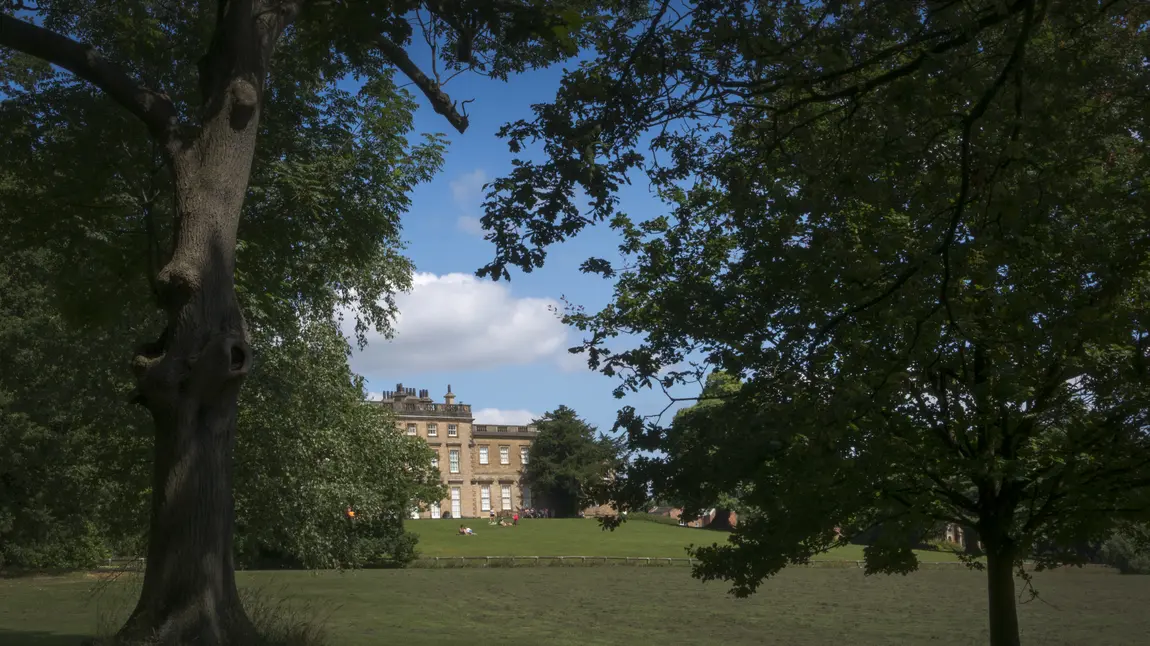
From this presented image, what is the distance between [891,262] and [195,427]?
20.8 feet

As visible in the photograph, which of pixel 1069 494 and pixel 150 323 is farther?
pixel 150 323

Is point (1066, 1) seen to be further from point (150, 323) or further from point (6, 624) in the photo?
point (6, 624)

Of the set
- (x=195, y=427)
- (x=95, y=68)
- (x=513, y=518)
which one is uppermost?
(x=95, y=68)

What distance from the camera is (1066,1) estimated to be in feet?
23.6

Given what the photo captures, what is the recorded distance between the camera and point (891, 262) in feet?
Result: 31.4

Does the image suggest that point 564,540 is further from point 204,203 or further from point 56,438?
point 204,203

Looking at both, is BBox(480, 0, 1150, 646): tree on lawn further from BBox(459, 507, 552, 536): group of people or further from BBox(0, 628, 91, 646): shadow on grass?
BBox(459, 507, 552, 536): group of people

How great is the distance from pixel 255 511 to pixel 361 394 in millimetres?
8863

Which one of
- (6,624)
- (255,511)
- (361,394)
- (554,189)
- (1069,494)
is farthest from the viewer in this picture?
(361,394)

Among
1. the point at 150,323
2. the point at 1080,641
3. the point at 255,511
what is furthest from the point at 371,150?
the point at 1080,641

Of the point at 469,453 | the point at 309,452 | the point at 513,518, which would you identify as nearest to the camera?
the point at 309,452

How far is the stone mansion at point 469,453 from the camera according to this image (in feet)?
346

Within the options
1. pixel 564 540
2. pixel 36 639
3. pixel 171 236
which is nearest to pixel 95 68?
pixel 171 236

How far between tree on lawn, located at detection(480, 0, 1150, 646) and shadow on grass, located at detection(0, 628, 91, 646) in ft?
27.2
